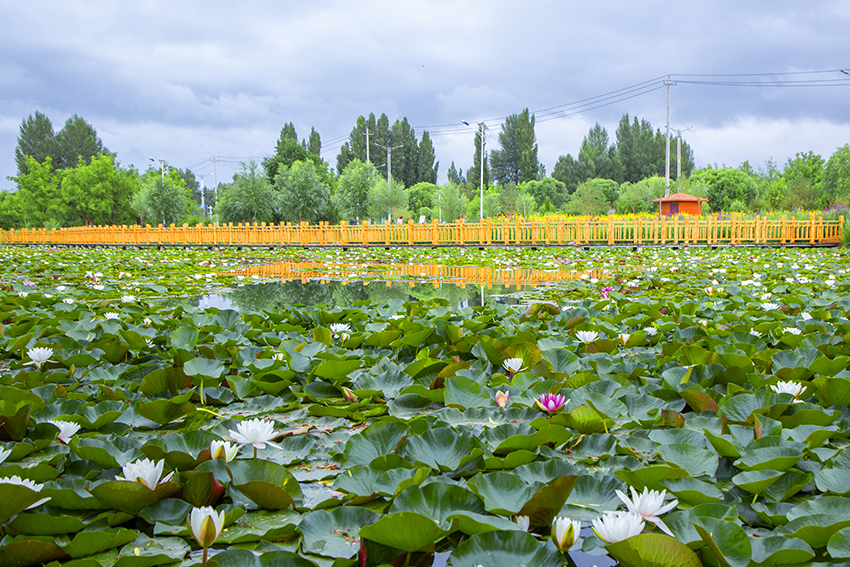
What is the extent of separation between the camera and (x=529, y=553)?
0.79m

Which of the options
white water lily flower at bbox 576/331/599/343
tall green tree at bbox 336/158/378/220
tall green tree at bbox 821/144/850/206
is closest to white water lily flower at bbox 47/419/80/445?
white water lily flower at bbox 576/331/599/343

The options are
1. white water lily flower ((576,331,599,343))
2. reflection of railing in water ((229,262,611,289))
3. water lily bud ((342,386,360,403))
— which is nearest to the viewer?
→ water lily bud ((342,386,360,403))

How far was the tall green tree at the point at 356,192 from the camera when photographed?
34.9m

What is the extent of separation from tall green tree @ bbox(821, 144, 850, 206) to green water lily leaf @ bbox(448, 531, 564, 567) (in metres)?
41.1

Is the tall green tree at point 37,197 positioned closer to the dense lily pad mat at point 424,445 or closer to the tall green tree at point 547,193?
the tall green tree at point 547,193

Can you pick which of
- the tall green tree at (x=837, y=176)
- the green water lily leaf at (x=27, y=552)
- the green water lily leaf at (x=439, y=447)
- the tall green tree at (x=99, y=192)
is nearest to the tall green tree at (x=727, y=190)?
the tall green tree at (x=837, y=176)

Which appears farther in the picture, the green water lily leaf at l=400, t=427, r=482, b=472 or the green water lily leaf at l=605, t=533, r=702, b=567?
the green water lily leaf at l=400, t=427, r=482, b=472

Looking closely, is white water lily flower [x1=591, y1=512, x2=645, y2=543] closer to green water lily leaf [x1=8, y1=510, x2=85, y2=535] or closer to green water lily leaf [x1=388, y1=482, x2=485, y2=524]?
green water lily leaf [x1=388, y1=482, x2=485, y2=524]

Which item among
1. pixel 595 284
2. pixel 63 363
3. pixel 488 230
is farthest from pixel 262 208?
pixel 63 363

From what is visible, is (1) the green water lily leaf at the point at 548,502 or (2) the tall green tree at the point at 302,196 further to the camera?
→ (2) the tall green tree at the point at 302,196

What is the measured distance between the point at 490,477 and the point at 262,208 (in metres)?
35.2

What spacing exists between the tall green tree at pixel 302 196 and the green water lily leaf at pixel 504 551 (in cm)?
3326

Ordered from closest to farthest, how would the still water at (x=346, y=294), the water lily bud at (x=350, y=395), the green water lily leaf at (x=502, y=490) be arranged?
1. the green water lily leaf at (x=502, y=490)
2. the water lily bud at (x=350, y=395)
3. the still water at (x=346, y=294)

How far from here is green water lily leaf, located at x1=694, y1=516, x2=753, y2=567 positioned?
755 millimetres
